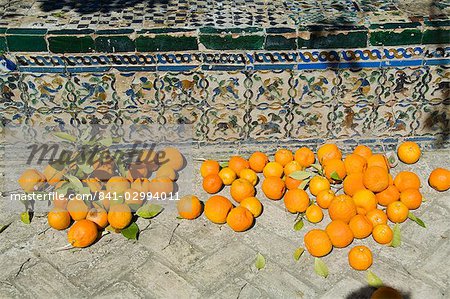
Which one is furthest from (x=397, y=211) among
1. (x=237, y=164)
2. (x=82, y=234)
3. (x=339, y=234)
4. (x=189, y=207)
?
(x=82, y=234)

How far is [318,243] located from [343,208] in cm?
33

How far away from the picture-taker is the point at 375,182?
4.28 metres

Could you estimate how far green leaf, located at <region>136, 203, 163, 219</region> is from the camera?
433 cm

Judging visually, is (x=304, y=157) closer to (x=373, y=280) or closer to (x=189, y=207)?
(x=189, y=207)

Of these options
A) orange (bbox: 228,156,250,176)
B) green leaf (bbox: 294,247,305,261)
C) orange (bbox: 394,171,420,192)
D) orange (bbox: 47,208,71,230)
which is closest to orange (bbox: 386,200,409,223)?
orange (bbox: 394,171,420,192)

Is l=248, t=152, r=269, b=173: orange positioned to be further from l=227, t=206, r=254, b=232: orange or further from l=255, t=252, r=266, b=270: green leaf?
l=255, t=252, r=266, b=270: green leaf

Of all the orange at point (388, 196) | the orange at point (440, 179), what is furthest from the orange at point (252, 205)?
the orange at point (440, 179)

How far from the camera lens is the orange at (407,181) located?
4367 mm

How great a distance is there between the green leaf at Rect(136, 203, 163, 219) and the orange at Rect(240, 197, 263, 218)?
629 mm

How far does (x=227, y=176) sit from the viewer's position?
4.57 metres

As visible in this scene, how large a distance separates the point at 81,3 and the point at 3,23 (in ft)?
2.23

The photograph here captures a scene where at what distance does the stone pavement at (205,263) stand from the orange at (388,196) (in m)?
0.21

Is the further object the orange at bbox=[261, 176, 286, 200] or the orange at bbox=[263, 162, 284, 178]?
the orange at bbox=[263, 162, 284, 178]

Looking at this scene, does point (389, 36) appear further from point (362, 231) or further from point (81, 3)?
point (81, 3)
